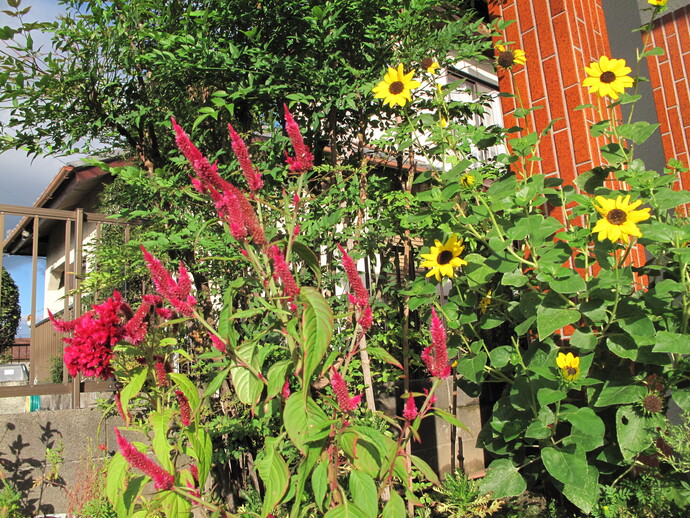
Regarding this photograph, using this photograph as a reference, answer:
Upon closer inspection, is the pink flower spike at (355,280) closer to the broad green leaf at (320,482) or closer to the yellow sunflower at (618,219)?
the broad green leaf at (320,482)

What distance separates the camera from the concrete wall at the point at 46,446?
2961mm

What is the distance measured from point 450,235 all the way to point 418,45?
3.77ft

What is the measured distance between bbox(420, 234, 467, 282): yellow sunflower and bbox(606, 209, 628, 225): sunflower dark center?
0.50 meters

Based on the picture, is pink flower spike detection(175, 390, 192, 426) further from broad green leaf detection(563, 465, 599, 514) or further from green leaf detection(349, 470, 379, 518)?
broad green leaf detection(563, 465, 599, 514)

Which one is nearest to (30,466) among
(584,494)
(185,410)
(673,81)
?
(185,410)

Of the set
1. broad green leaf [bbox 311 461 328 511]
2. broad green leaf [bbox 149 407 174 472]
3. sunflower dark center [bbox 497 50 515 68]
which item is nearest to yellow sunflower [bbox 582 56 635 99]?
sunflower dark center [bbox 497 50 515 68]

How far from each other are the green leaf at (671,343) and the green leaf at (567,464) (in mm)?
429

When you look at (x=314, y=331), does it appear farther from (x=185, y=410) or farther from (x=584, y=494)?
(x=584, y=494)

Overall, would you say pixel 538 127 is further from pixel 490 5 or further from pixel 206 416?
pixel 206 416

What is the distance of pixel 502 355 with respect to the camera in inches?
82.5

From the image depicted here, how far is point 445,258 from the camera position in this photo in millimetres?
2066

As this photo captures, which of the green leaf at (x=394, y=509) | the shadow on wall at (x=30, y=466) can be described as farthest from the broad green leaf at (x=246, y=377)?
the shadow on wall at (x=30, y=466)

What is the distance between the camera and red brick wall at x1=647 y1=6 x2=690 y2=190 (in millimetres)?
3826

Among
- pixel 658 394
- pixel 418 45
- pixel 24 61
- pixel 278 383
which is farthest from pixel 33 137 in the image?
pixel 658 394
